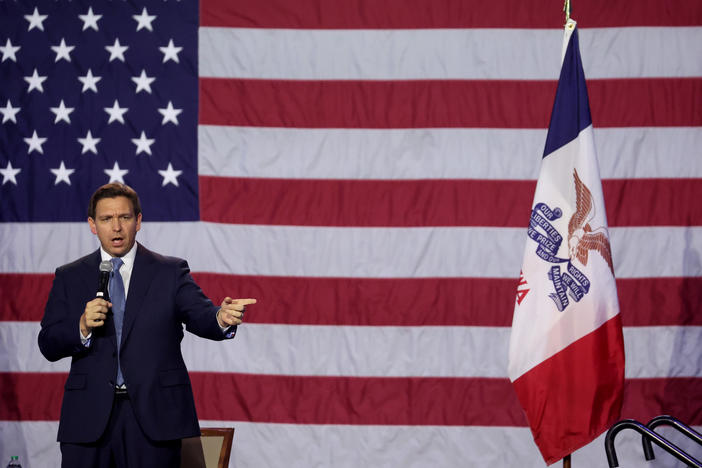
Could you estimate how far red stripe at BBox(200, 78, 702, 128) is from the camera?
4.17 metres

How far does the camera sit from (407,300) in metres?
4.18

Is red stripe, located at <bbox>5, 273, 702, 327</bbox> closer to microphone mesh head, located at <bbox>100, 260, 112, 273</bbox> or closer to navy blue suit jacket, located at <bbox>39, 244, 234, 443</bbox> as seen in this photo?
navy blue suit jacket, located at <bbox>39, 244, 234, 443</bbox>

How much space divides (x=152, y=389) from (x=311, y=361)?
179 cm

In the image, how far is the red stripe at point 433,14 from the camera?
13.8 feet

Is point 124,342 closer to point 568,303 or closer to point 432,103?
point 568,303

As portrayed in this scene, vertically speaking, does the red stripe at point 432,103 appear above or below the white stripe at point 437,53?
below

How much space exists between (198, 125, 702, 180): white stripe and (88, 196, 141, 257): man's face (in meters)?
1.71

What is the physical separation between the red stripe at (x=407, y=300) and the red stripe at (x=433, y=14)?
1.37 metres

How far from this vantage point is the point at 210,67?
4289 millimetres

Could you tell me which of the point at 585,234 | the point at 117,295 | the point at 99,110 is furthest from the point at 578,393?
the point at 99,110

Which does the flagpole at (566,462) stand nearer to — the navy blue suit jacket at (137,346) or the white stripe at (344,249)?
the navy blue suit jacket at (137,346)

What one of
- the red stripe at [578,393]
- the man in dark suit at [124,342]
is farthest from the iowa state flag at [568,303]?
the man in dark suit at [124,342]

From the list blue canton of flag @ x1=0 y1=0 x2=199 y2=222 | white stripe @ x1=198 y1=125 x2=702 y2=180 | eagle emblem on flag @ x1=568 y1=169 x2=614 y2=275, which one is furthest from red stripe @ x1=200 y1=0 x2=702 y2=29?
eagle emblem on flag @ x1=568 y1=169 x2=614 y2=275

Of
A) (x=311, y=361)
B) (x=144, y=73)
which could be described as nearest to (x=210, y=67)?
(x=144, y=73)
